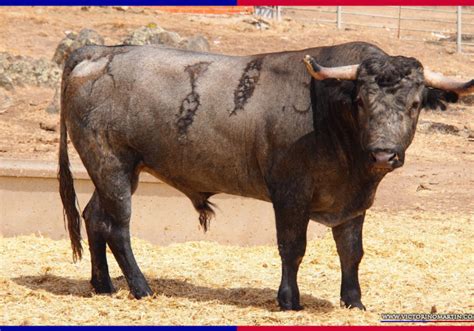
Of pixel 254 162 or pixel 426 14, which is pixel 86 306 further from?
pixel 426 14

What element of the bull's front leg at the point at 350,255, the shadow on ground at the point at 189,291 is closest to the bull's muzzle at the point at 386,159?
the bull's front leg at the point at 350,255

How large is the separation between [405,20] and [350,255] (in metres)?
22.1

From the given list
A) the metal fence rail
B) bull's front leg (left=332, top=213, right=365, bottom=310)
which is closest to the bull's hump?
bull's front leg (left=332, top=213, right=365, bottom=310)

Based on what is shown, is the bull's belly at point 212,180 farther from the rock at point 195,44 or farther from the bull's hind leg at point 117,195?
the rock at point 195,44

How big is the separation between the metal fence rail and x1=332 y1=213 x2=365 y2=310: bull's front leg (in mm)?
15783

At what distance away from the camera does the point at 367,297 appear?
852 cm

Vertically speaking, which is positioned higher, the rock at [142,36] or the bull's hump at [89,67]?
the bull's hump at [89,67]

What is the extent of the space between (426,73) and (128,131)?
2354 mm

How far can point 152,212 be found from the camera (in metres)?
10.4

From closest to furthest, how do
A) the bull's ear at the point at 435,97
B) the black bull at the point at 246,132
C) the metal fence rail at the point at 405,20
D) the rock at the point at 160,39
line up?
the black bull at the point at 246,132, the bull's ear at the point at 435,97, the rock at the point at 160,39, the metal fence rail at the point at 405,20

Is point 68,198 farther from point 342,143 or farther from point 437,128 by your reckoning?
point 437,128

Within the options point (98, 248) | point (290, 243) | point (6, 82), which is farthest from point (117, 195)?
point (6, 82)

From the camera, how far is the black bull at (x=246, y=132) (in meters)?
7.41

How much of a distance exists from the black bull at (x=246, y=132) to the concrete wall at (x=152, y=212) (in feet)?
4.98
